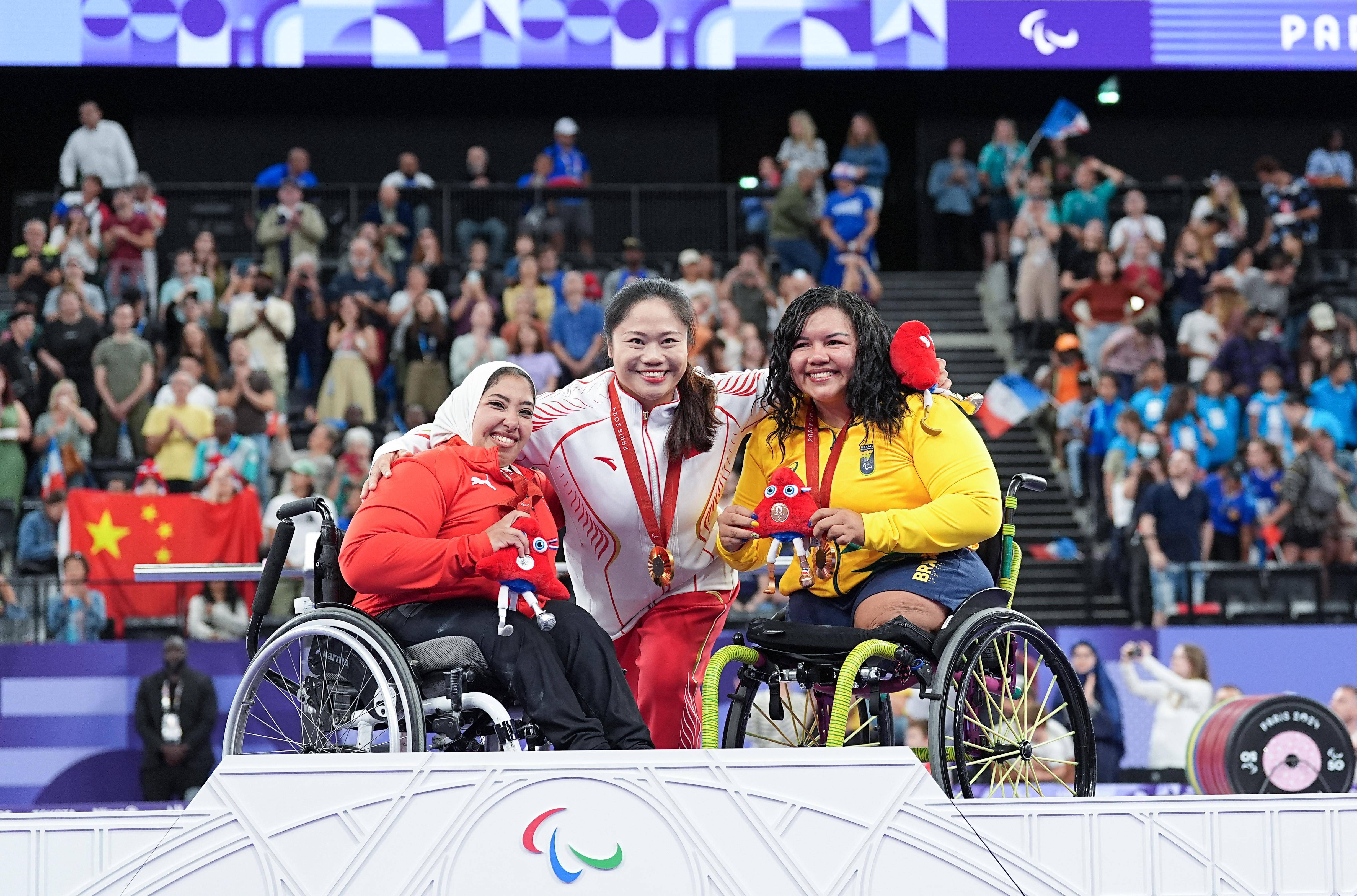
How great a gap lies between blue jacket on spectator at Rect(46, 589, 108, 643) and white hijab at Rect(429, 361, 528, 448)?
4779mm

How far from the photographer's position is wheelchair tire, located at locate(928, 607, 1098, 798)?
10.2 feet

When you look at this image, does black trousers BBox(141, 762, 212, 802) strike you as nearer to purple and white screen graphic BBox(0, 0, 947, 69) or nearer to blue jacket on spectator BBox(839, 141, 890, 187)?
purple and white screen graphic BBox(0, 0, 947, 69)

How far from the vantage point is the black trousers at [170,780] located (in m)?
7.50

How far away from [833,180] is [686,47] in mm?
1731

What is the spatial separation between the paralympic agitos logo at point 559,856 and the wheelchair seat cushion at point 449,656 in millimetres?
688

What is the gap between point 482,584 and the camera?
3297 mm

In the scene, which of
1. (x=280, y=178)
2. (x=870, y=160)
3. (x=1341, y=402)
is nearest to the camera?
(x=1341, y=402)

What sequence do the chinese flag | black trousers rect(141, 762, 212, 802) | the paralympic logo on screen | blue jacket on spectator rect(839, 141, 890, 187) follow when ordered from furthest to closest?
the paralympic logo on screen
blue jacket on spectator rect(839, 141, 890, 187)
the chinese flag
black trousers rect(141, 762, 212, 802)

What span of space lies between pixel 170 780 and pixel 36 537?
1.75m

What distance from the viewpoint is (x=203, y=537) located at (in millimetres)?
7945

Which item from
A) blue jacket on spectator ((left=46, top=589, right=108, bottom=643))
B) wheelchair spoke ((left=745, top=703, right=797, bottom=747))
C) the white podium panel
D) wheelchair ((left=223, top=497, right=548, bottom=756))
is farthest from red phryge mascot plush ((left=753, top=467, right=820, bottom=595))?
blue jacket on spectator ((left=46, top=589, right=108, bottom=643))

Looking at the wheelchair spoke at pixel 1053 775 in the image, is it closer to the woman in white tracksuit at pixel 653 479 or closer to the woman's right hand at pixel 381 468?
the woman in white tracksuit at pixel 653 479

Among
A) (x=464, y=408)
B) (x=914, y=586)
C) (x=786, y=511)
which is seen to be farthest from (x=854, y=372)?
(x=464, y=408)

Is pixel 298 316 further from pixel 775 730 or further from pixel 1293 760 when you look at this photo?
pixel 775 730
